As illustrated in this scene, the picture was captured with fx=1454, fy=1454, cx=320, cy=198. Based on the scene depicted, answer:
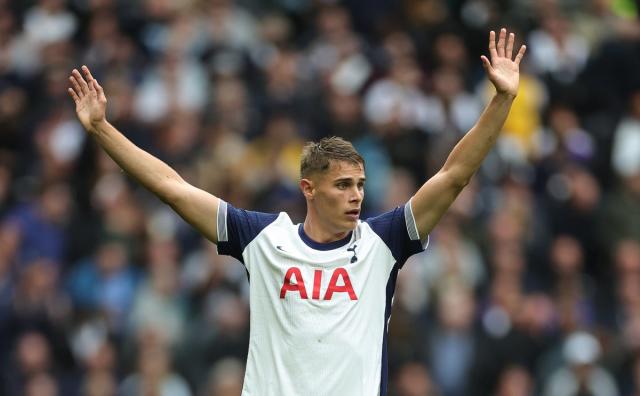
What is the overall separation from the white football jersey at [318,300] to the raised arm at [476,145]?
0.46 feet

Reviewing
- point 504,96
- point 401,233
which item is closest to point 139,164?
point 401,233

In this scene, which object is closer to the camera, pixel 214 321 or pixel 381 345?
pixel 381 345

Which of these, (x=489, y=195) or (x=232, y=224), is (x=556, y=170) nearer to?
(x=489, y=195)

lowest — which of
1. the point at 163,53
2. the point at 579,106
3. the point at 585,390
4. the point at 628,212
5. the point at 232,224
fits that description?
the point at 585,390

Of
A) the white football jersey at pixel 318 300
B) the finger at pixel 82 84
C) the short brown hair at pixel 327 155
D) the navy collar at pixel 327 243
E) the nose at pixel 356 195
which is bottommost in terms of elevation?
the white football jersey at pixel 318 300

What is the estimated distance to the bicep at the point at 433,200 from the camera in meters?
7.56

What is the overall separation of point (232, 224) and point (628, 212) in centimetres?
769

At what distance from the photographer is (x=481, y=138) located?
7.50 metres

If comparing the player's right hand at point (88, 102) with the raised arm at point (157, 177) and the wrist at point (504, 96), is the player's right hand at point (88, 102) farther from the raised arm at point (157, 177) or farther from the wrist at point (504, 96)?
the wrist at point (504, 96)

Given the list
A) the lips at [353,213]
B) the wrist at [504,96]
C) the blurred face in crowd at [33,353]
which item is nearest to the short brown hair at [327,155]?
the lips at [353,213]

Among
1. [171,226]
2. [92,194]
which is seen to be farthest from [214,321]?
[92,194]

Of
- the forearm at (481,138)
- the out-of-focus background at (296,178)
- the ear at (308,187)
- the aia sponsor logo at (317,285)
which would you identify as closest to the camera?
the forearm at (481,138)

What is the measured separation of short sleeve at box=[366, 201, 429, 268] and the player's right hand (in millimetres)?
1633

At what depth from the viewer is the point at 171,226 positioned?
14.8 m
